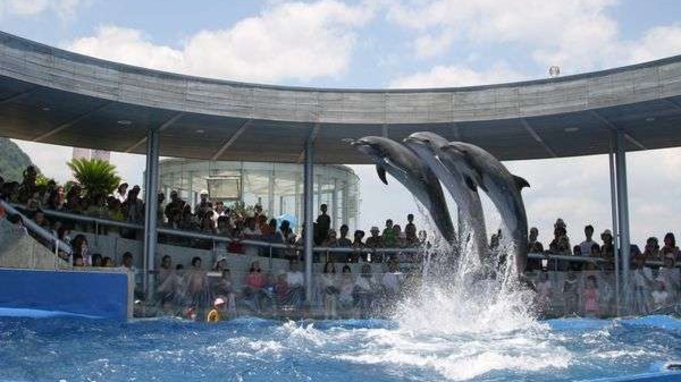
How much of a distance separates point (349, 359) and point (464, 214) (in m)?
4.68

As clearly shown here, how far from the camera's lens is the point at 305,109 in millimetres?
16984

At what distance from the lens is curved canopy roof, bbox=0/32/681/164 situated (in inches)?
583

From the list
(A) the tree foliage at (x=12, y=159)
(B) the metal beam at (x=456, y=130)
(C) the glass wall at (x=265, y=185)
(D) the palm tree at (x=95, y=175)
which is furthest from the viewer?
(A) the tree foliage at (x=12, y=159)

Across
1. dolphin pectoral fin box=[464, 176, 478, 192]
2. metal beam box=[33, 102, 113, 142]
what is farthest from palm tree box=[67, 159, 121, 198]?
dolphin pectoral fin box=[464, 176, 478, 192]

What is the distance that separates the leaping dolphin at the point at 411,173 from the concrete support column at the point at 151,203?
6.36 metres

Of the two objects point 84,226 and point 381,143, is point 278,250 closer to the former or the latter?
point 84,226

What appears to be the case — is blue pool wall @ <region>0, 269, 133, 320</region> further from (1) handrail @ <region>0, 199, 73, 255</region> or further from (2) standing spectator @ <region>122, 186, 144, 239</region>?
Answer: (2) standing spectator @ <region>122, 186, 144, 239</region>

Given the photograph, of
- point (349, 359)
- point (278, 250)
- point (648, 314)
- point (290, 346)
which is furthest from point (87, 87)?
point (648, 314)

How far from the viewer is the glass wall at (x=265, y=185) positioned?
2567 cm

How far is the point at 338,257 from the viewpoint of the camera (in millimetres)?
18531

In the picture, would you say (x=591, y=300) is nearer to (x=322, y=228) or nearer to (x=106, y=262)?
(x=322, y=228)

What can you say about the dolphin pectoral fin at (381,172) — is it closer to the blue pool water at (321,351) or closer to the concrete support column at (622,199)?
the blue pool water at (321,351)

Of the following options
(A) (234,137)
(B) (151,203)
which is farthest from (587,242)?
(B) (151,203)

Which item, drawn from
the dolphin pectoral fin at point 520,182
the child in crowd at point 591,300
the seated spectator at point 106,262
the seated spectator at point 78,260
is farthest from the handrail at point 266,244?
the dolphin pectoral fin at point 520,182
